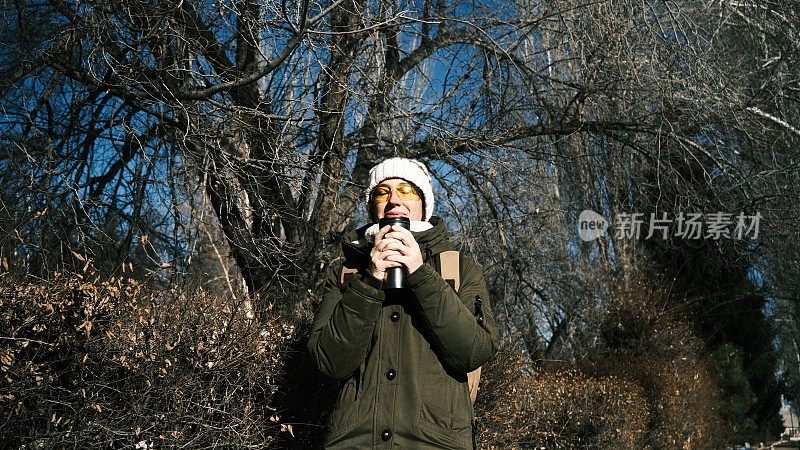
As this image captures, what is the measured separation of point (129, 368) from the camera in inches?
122

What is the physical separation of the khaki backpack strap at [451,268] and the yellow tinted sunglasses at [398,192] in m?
0.36

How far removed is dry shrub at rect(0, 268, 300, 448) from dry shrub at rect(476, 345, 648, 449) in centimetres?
181

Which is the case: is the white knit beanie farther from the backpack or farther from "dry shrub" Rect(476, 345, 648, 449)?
"dry shrub" Rect(476, 345, 648, 449)

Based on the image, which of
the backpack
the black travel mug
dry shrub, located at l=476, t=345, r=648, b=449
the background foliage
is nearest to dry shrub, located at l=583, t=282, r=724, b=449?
the background foliage

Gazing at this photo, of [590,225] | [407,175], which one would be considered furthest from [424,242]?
[590,225]

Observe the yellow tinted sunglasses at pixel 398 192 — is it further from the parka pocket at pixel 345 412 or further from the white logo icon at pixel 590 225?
the white logo icon at pixel 590 225

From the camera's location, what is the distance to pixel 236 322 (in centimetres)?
360

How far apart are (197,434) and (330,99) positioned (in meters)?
3.16

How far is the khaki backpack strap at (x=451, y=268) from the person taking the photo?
3.07 m

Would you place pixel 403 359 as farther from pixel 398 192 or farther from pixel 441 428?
pixel 398 192

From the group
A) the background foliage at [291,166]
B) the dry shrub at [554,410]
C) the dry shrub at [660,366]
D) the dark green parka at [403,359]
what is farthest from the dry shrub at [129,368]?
the dry shrub at [660,366]

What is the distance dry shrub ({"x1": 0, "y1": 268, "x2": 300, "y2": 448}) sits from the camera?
2801 millimetres

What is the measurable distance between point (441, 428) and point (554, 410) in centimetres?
485

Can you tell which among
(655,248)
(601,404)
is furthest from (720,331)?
(601,404)
